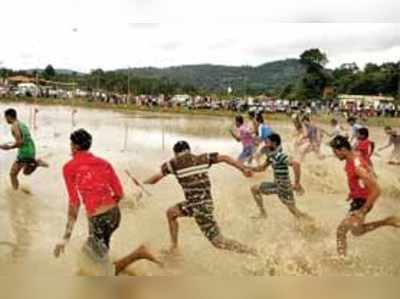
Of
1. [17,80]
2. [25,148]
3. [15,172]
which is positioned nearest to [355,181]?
[25,148]

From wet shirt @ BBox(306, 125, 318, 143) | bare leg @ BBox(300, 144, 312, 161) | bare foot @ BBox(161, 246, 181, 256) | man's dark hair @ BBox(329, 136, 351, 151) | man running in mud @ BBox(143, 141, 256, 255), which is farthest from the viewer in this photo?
wet shirt @ BBox(306, 125, 318, 143)

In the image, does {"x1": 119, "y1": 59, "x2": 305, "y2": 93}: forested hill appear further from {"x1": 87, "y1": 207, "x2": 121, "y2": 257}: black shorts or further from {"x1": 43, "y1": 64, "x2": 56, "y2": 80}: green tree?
{"x1": 87, "y1": 207, "x2": 121, "y2": 257}: black shorts

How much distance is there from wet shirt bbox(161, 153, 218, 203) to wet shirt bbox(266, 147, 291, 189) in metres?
2.08

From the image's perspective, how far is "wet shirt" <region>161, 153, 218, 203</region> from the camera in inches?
283

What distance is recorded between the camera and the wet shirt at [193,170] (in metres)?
7.18

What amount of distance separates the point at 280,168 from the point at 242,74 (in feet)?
20.9

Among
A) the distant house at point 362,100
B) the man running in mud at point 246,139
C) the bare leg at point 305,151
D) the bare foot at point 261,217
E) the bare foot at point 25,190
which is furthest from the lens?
the distant house at point 362,100

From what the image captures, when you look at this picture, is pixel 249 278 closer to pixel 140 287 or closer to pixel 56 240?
pixel 140 287

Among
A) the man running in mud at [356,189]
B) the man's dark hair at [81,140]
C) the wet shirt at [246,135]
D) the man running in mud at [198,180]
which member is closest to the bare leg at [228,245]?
the man running in mud at [198,180]

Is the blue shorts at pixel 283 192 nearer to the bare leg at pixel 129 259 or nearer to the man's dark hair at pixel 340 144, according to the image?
the man's dark hair at pixel 340 144

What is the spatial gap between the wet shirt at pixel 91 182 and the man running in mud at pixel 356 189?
87.1 inches

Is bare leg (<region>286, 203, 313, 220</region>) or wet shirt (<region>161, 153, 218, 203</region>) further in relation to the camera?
bare leg (<region>286, 203, 313, 220</region>)

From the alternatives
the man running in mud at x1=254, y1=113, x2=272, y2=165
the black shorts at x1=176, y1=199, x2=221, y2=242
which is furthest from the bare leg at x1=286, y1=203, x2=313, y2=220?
the man running in mud at x1=254, y1=113, x2=272, y2=165

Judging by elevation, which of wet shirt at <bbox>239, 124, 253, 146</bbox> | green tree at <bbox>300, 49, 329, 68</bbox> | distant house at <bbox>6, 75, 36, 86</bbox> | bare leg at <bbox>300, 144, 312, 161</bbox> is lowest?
bare leg at <bbox>300, 144, 312, 161</bbox>
